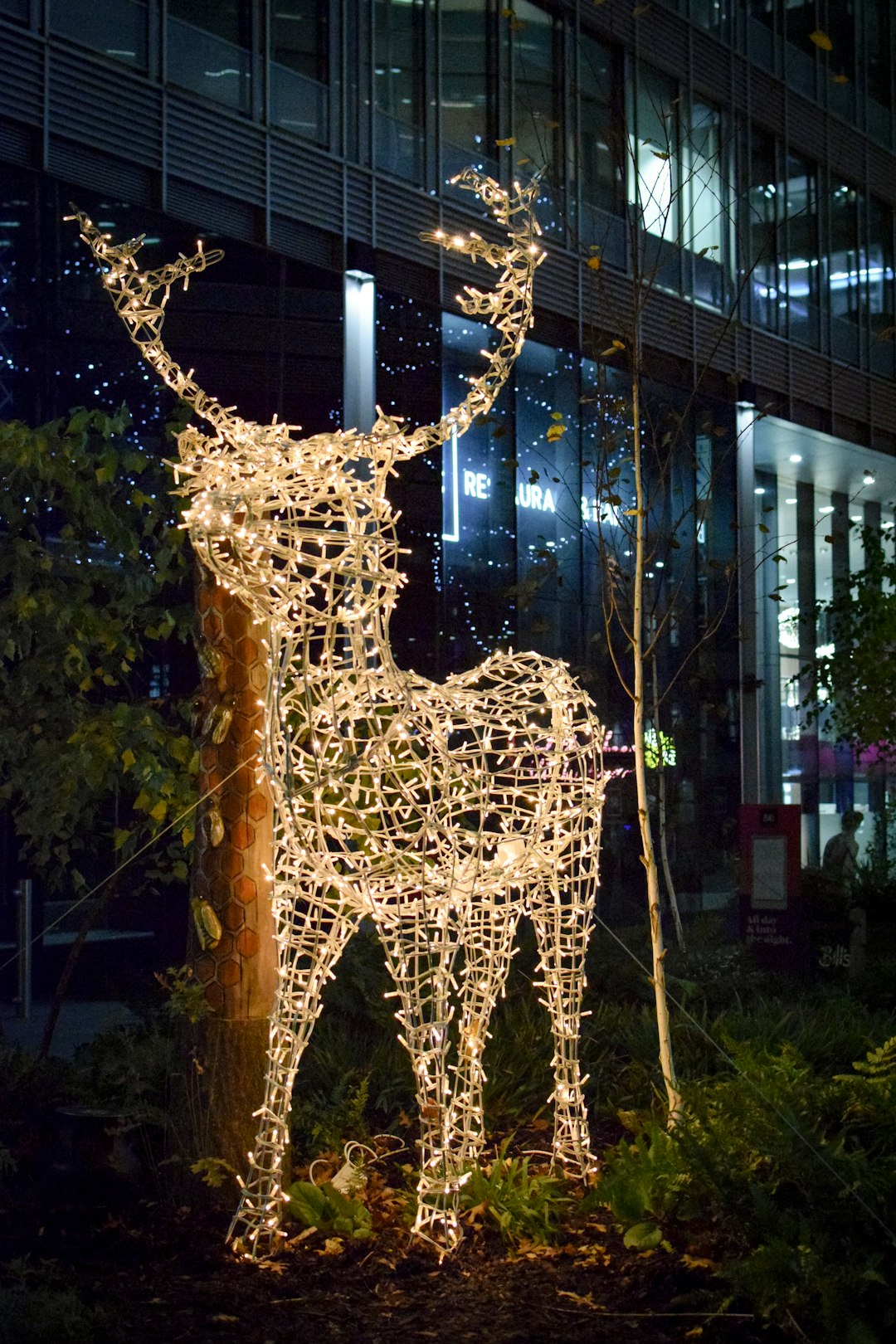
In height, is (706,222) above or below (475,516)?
above

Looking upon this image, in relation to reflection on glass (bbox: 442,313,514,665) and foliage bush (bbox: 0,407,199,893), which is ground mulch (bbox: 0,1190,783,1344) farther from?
reflection on glass (bbox: 442,313,514,665)

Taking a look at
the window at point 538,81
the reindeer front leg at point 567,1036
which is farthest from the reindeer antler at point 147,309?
the window at point 538,81

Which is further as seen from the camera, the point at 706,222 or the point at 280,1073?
the point at 706,222

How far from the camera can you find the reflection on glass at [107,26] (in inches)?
383

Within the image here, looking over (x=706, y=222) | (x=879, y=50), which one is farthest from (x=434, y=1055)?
(x=879, y=50)

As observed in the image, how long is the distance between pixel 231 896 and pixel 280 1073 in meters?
0.72

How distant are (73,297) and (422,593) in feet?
12.1

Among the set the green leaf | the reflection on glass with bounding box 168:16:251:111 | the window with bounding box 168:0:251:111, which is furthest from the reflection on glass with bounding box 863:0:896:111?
the green leaf

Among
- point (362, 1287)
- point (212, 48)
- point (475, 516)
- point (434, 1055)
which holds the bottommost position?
point (362, 1287)

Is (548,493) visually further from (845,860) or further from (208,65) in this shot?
(208,65)

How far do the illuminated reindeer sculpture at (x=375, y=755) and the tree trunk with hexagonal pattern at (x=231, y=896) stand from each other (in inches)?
12.2

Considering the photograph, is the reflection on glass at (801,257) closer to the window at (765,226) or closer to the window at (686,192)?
the window at (765,226)

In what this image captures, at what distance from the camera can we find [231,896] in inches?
193

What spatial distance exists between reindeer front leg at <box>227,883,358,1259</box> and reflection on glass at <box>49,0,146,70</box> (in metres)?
7.60
